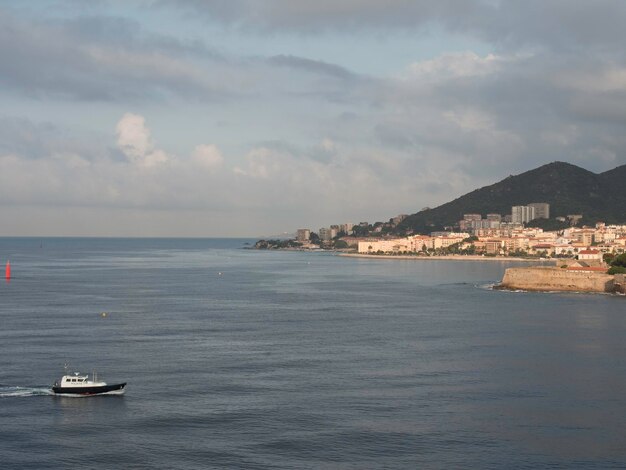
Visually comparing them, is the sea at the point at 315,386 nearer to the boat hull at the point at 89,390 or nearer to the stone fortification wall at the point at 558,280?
the boat hull at the point at 89,390

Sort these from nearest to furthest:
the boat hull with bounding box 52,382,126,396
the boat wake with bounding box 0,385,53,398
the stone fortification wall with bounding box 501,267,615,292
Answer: the boat wake with bounding box 0,385,53,398, the boat hull with bounding box 52,382,126,396, the stone fortification wall with bounding box 501,267,615,292

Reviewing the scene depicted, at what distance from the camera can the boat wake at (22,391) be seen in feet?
113

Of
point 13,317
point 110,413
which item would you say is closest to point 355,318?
point 13,317

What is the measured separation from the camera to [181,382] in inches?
1463

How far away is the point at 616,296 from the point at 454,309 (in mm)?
22010

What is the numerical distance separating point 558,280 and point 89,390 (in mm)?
63657

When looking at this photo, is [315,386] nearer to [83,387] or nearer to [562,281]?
[83,387]

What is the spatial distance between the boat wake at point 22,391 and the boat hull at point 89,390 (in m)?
0.46

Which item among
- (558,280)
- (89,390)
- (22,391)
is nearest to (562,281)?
(558,280)

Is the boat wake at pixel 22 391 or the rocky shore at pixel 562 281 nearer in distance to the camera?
the boat wake at pixel 22 391

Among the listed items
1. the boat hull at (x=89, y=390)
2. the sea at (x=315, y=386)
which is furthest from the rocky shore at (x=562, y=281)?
the boat hull at (x=89, y=390)

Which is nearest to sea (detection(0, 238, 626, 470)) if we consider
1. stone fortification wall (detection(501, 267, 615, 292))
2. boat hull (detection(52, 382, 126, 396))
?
boat hull (detection(52, 382, 126, 396))

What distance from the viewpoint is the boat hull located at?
1383 inches

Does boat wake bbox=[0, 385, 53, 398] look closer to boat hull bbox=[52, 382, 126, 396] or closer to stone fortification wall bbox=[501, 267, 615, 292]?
boat hull bbox=[52, 382, 126, 396]
